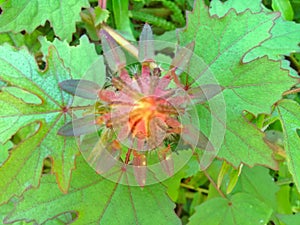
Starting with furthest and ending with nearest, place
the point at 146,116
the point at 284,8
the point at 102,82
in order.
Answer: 1. the point at 284,8
2. the point at 102,82
3. the point at 146,116

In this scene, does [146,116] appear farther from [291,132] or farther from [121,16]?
[121,16]

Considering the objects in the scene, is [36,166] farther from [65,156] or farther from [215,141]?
[215,141]

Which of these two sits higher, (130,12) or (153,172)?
(130,12)

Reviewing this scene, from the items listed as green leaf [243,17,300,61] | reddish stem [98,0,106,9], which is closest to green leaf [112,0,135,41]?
reddish stem [98,0,106,9]

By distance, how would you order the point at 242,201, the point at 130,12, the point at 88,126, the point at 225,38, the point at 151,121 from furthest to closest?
the point at 130,12, the point at 242,201, the point at 225,38, the point at 88,126, the point at 151,121

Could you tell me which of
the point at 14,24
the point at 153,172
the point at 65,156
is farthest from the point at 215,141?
the point at 14,24

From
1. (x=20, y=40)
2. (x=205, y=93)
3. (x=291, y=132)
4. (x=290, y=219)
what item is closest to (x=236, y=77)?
(x=205, y=93)
